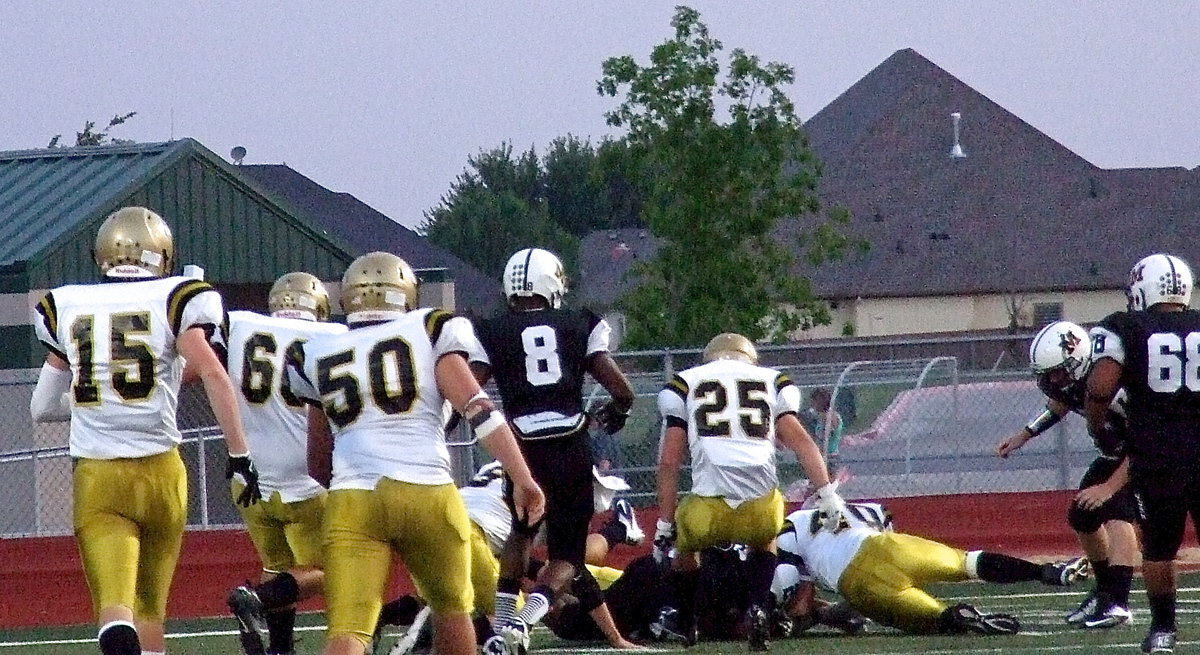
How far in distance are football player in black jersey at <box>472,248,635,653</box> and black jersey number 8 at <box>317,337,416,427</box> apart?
2.30 meters

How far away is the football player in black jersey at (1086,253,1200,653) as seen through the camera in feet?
27.2

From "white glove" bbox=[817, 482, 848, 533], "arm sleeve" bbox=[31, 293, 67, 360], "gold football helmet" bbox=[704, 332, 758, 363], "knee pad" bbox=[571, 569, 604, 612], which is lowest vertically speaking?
"knee pad" bbox=[571, 569, 604, 612]

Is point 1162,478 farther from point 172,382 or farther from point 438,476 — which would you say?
point 172,382

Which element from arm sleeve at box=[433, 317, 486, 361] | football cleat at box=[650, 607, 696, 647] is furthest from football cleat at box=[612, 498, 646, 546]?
arm sleeve at box=[433, 317, 486, 361]

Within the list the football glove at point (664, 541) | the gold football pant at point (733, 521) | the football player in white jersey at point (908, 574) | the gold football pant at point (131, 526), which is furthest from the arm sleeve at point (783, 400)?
the gold football pant at point (131, 526)

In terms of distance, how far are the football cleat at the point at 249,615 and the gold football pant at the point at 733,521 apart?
85.2 inches

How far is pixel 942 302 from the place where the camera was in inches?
1850

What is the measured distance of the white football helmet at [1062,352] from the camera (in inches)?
392

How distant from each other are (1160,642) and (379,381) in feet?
12.2

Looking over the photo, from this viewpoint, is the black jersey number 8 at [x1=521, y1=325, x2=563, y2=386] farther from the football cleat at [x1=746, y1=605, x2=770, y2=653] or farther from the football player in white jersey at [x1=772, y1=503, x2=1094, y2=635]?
the football player in white jersey at [x1=772, y1=503, x2=1094, y2=635]

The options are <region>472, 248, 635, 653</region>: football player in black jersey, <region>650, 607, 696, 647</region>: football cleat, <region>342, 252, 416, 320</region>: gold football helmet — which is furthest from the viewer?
<region>650, 607, 696, 647</region>: football cleat

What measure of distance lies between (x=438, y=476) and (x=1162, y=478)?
338cm

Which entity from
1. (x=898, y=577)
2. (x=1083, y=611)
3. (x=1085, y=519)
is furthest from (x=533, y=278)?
(x=1083, y=611)

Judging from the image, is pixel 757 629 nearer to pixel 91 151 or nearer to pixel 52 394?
pixel 52 394
